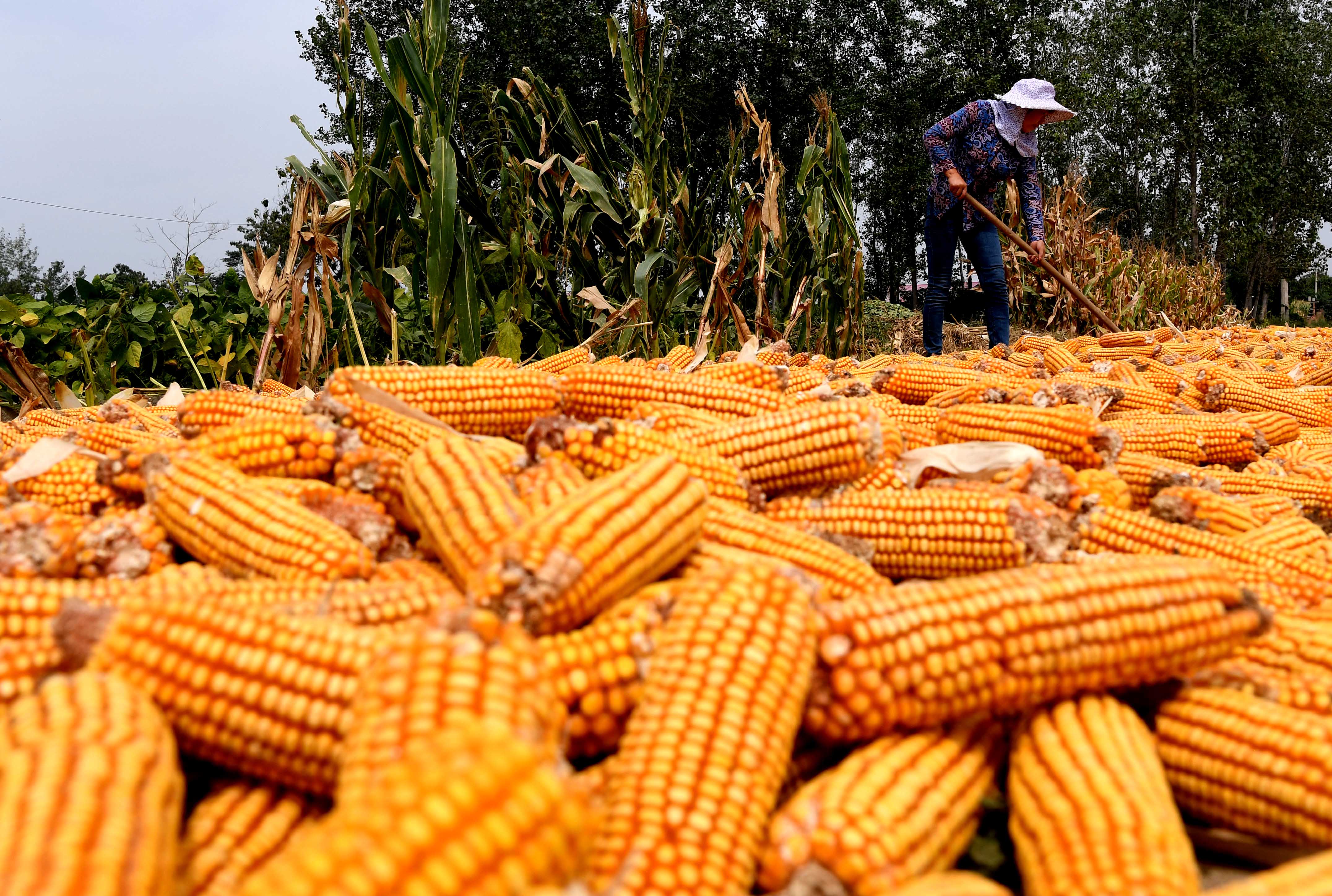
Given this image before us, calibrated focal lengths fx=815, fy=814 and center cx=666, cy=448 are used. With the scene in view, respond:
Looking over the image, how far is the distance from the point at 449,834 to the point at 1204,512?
3713 millimetres

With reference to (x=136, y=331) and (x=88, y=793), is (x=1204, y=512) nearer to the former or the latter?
(x=88, y=793)

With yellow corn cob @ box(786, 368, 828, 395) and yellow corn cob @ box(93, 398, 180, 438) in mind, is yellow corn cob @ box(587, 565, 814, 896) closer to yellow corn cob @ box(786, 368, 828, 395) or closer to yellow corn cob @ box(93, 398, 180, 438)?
yellow corn cob @ box(786, 368, 828, 395)

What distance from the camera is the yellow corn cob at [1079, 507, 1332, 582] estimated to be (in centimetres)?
297

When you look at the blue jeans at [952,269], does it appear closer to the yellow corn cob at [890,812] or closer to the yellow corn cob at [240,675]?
the yellow corn cob at [890,812]

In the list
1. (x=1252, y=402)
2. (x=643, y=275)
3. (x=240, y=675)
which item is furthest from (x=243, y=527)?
(x=643, y=275)

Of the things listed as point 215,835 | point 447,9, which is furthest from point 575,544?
point 447,9

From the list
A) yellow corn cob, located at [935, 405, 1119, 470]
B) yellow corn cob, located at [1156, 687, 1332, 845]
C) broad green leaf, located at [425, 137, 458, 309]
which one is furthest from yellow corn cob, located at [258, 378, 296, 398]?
yellow corn cob, located at [1156, 687, 1332, 845]

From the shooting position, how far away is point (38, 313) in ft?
31.6

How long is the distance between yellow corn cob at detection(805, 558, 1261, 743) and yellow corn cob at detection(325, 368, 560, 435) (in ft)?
7.12

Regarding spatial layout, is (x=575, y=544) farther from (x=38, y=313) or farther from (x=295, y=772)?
(x=38, y=313)

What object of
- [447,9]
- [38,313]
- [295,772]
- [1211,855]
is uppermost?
[447,9]

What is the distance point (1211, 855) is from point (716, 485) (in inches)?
68.3

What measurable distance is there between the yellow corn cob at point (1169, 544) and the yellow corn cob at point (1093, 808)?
1.27 metres

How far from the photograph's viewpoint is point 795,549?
8.23 ft
